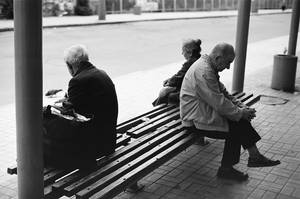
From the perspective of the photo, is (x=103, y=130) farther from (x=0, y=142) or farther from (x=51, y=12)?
(x=51, y=12)

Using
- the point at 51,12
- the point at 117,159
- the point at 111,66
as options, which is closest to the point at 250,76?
the point at 111,66

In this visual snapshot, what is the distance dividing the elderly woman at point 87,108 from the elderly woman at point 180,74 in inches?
75.6

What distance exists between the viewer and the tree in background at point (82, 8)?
3084 centimetres

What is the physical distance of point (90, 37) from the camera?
1847cm

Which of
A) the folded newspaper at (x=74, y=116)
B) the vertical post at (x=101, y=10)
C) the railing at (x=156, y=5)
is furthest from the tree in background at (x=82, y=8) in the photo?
the folded newspaper at (x=74, y=116)

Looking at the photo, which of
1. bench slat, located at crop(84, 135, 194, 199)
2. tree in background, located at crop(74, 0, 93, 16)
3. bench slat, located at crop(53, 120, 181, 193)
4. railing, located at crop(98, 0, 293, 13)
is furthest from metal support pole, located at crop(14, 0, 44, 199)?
railing, located at crop(98, 0, 293, 13)

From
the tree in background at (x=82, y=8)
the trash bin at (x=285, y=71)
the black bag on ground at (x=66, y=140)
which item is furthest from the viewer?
the tree in background at (x=82, y=8)

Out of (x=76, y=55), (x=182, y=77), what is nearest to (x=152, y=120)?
(x=182, y=77)

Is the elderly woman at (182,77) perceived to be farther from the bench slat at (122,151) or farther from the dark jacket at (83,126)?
the dark jacket at (83,126)

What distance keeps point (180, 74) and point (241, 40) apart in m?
1.83

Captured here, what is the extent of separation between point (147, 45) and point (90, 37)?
300 centimetres

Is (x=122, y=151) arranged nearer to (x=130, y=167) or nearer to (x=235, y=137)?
(x=130, y=167)

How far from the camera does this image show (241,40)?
7.27 meters

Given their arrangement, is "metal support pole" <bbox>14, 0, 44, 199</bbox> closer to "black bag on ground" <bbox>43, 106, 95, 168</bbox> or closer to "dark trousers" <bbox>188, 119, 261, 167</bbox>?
"black bag on ground" <bbox>43, 106, 95, 168</bbox>
